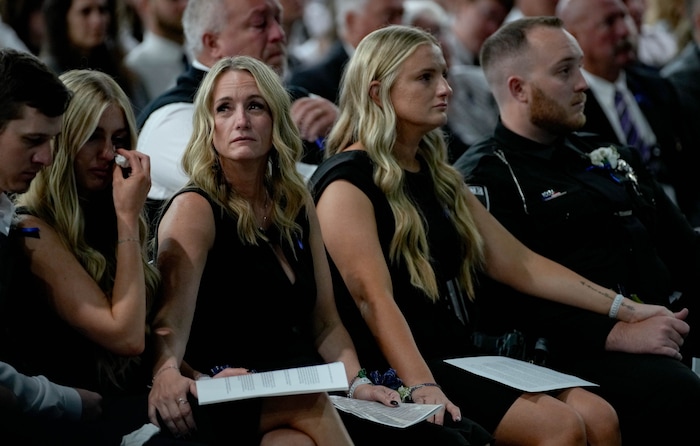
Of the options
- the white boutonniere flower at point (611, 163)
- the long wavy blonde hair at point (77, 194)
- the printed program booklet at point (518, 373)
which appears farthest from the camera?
the white boutonniere flower at point (611, 163)

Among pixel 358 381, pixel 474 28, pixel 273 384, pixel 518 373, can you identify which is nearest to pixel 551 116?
pixel 518 373

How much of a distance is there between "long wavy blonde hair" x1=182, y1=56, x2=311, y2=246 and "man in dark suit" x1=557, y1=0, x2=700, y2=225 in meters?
2.56

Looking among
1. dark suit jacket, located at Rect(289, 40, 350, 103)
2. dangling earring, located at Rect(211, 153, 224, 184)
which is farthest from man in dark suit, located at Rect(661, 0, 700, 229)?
dangling earring, located at Rect(211, 153, 224, 184)

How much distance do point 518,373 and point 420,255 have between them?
50 centimetres

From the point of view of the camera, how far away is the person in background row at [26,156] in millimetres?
2811

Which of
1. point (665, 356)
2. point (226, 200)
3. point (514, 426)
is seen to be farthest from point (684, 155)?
point (226, 200)

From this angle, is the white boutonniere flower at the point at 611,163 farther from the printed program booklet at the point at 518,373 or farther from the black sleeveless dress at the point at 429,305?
the printed program booklet at the point at 518,373

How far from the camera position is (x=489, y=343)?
3.92 meters

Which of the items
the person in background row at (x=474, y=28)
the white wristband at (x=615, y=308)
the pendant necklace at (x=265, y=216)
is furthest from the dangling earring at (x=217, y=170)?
the person in background row at (x=474, y=28)

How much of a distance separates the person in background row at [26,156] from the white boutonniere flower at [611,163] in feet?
7.38

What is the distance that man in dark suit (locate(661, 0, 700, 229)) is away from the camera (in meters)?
5.67

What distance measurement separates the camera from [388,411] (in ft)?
10.2

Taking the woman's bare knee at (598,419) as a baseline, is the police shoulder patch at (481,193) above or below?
above

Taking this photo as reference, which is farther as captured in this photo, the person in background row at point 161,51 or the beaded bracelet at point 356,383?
the person in background row at point 161,51
